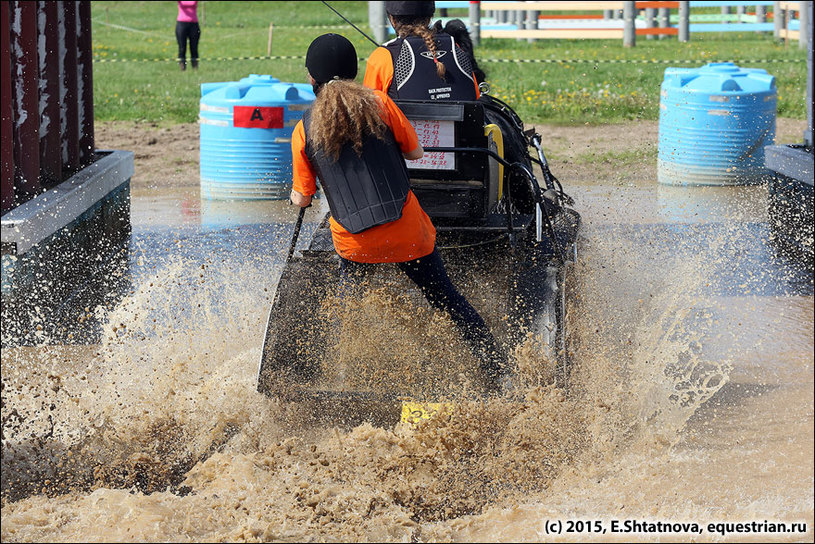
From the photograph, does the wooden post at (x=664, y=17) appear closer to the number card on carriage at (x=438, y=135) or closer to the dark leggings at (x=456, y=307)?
the number card on carriage at (x=438, y=135)

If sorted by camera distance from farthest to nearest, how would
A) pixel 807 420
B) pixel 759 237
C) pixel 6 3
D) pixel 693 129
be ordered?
pixel 693 129 < pixel 759 237 < pixel 6 3 < pixel 807 420

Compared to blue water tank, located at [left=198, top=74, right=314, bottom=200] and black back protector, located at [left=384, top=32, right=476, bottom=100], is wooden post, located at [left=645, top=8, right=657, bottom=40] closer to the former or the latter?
blue water tank, located at [left=198, top=74, right=314, bottom=200]

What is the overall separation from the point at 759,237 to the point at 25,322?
5.15 meters

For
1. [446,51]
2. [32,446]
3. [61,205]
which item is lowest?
[32,446]

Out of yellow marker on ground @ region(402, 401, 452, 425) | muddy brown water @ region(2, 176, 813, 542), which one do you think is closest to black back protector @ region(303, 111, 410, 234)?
muddy brown water @ region(2, 176, 813, 542)

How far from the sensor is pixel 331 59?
438 cm

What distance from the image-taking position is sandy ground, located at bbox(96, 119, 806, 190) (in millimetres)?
10227

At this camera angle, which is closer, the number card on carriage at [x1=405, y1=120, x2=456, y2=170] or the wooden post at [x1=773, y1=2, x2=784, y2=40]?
the number card on carriage at [x1=405, y1=120, x2=456, y2=170]

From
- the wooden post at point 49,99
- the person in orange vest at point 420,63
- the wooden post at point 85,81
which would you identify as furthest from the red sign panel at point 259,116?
the person in orange vest at point 420,63

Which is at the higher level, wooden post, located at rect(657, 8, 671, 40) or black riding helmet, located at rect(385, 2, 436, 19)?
wooden post, located at rect(657, 8, 671, 40)

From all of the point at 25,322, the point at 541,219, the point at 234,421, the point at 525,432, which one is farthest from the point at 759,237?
the point at 25,322

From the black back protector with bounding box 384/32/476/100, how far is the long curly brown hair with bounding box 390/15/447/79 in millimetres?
22

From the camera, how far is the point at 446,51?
5.38 metres

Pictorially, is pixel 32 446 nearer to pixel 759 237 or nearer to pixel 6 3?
pixel 6 3
